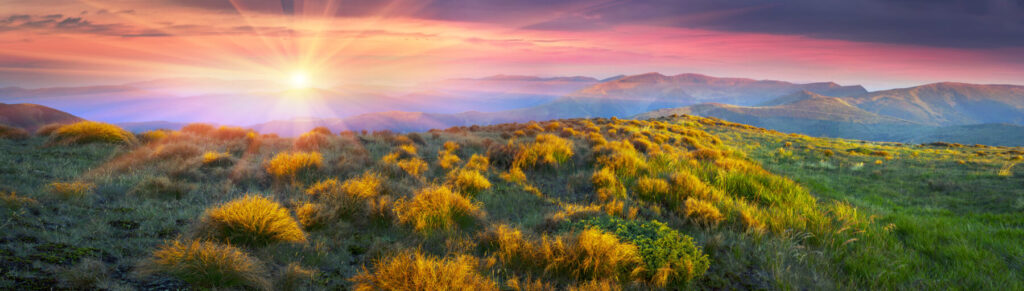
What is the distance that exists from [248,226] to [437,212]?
6.30ft

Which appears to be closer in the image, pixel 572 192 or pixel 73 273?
pixel 73 273

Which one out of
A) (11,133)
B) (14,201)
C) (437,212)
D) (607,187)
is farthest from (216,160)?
(607,187)

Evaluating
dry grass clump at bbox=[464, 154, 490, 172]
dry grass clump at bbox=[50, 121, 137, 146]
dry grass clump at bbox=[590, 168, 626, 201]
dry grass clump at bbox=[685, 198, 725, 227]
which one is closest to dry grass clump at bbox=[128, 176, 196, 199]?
dry grass clump at bbox=[464, 154, 490, 172]

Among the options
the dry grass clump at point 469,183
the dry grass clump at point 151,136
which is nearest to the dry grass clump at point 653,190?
the dry grass clump at point 469,183

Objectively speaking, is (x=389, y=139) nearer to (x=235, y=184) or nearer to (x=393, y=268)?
(x=235, y=184)

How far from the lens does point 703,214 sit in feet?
16.4

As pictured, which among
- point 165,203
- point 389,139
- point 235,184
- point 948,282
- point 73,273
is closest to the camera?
point 73,273

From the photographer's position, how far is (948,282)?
3531mm

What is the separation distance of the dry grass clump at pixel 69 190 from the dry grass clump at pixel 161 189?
373mm

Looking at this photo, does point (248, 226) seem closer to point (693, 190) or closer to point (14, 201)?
point (14, 201)

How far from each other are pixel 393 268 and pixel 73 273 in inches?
83.1

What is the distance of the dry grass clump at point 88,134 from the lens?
7773 millimetres

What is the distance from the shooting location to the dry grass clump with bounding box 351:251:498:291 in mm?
2777

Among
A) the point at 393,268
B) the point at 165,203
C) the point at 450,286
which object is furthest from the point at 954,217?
the point at 165,203
